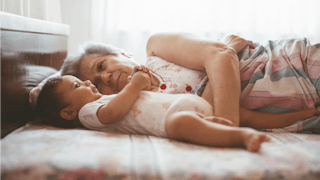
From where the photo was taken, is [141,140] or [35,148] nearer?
[35,148]

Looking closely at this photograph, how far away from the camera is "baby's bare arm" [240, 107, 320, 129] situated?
0.96 metres

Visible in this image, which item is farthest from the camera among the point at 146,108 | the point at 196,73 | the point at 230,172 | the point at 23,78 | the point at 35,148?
the point at 196,73

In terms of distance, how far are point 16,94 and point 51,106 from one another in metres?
0.14

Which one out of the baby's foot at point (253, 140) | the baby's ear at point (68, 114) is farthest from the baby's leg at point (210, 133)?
the baby's ear at point (68, 114)

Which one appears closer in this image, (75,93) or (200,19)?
(75,93)

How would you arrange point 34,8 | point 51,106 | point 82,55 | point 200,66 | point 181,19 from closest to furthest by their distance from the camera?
1. point 51,106
2. point 200,66
3. point 82,55
4. point 34,8
5. point 181,19

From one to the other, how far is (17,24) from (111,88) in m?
0.50

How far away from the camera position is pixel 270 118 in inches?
38.9

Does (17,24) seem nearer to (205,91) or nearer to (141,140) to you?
(141,140)

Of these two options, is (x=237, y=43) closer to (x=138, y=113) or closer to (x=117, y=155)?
(x=138, y=113)

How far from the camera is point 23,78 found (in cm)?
102

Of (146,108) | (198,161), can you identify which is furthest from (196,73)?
(198,161)

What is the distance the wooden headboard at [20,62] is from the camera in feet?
2.82

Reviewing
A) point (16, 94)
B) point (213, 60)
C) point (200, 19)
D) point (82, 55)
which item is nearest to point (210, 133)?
point (213, 60)
